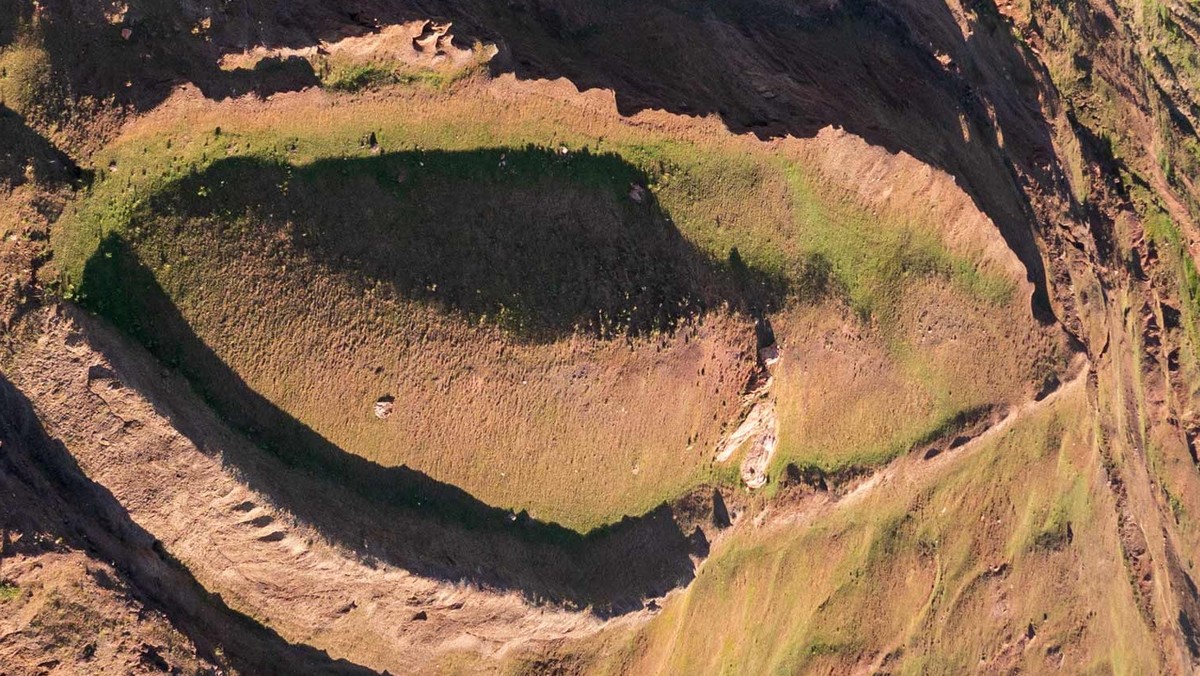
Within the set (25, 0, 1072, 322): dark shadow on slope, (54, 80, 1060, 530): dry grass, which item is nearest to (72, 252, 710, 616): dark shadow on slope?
(54, 80, 1060, 530): dry grass

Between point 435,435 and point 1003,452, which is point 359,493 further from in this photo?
point 1003,452

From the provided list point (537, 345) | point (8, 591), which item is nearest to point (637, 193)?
point (537, 345)

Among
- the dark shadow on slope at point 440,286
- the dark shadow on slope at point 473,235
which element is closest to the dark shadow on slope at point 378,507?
the dark shadow on slope at point 440,286

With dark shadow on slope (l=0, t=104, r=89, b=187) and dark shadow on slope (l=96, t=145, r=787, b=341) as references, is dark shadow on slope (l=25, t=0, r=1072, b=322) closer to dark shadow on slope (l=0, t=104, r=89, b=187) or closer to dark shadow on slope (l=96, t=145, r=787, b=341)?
dark shadow on slope (l=0, t=104, r=89, b=187)

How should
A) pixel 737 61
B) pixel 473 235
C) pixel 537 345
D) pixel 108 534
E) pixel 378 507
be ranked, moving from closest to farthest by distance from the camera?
pixel 108 534, pixel 378 507, pixel 537 345, pixel 473 235, pixel 737 61

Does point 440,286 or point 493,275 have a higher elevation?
point 440,286

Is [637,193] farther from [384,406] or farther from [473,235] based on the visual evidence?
[384,406]
